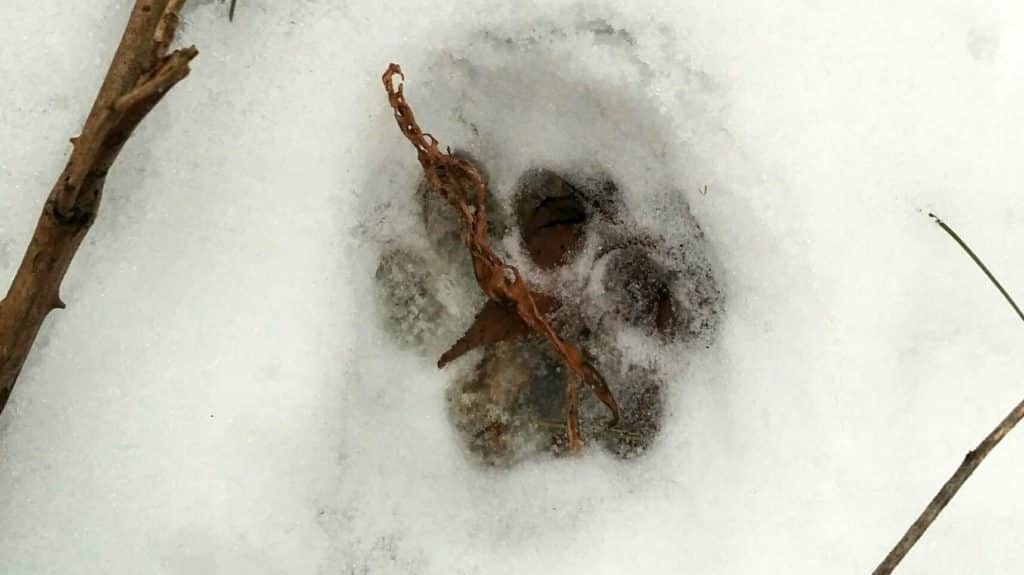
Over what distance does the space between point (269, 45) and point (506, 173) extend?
311mm

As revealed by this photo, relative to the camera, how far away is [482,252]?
1026 millimetres

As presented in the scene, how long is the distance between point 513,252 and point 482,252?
2.7 inches

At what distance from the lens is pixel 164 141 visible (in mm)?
1018

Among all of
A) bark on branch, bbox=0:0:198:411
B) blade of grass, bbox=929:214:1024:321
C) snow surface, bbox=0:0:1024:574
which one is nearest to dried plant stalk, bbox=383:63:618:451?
snow surface, bbox=0:0:1024:574

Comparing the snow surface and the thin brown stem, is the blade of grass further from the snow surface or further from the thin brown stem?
the thin brown stem

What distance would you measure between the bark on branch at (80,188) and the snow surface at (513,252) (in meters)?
0.08

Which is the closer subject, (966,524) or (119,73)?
(119,73)

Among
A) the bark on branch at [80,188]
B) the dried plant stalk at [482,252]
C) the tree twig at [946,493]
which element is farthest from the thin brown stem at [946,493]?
the bark on branch at [80,188]

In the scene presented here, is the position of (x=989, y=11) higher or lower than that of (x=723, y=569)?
higher

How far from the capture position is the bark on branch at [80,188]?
89cm

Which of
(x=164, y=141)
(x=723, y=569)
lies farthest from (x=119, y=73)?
(x=723, y=569)

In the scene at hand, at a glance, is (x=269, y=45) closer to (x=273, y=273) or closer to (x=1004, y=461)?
(x=273, y=273)

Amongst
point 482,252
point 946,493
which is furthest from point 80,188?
point 946,493

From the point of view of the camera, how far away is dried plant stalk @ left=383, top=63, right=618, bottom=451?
1.01m
